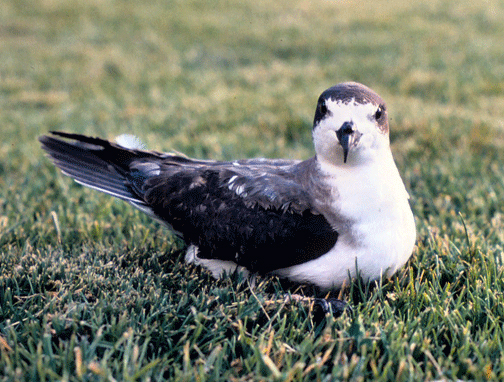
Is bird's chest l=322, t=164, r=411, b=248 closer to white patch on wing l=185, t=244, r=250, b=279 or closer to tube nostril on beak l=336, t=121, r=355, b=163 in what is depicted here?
tube nostril on beak l=336, t=121, r=355, b=163

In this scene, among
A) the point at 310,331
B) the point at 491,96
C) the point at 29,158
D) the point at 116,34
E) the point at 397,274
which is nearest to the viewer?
the point at 310,331

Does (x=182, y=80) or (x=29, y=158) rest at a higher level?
(x=182, y=80)

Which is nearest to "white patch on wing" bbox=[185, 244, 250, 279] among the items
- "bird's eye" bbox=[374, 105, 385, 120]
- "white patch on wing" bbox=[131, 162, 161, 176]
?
"white patch on wing" bbox=[131, 162, 161, 176]

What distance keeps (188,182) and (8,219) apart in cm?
143

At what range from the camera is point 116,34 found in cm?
981

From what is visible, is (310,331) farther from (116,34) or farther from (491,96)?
(116,34)

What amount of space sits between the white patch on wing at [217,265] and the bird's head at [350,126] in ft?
2.45

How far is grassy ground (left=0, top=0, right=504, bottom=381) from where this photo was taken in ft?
7.86

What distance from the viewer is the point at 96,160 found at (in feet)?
11.9

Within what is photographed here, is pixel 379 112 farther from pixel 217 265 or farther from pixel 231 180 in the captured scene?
pixel 217 265

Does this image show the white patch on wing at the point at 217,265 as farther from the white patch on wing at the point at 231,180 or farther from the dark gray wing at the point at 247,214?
the white patch on wing at the point at 231,180

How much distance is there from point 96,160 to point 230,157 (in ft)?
5.54

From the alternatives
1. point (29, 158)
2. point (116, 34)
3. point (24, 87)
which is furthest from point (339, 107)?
point (116, 34)

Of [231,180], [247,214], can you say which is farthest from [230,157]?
[247,214]
